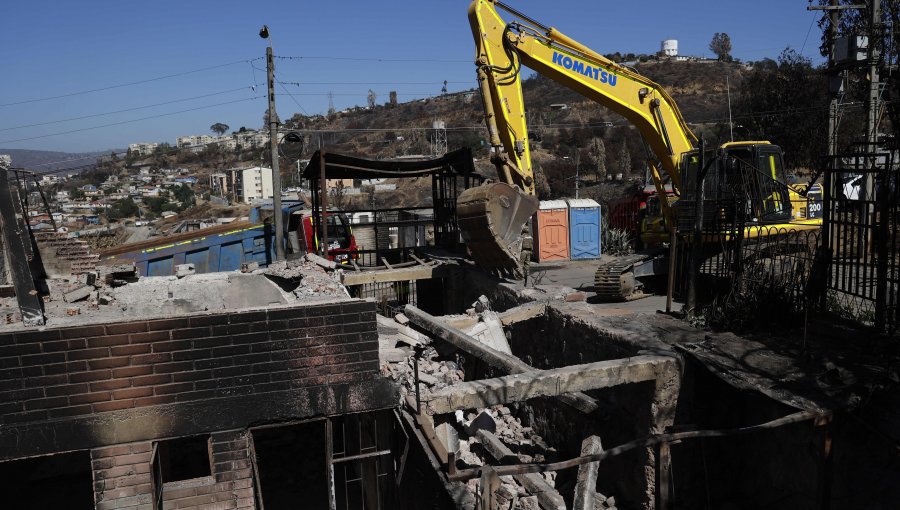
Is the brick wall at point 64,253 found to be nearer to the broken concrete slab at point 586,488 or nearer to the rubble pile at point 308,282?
the rubble pile at point 308,282

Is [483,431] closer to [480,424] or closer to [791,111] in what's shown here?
[480,424]

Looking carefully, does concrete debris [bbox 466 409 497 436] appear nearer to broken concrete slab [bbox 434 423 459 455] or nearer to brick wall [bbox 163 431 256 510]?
broken concrete slab [bbox 434 423 459 455]

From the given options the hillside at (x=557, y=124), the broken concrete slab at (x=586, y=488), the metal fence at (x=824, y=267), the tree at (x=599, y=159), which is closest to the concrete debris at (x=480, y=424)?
the broken concrete slab at (x=586, y=488)

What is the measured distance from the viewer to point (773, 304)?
7730 mm

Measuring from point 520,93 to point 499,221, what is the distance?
9.10ft

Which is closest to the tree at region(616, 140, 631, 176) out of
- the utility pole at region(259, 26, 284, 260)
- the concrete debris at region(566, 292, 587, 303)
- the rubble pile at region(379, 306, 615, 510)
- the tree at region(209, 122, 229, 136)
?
the utility pole at region(259, 26, 284, 260)

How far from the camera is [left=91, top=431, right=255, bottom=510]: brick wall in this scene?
4922 mm

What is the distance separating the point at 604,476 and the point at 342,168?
9766 millimetres

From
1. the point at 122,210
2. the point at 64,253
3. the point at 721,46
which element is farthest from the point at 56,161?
the point at 721,46

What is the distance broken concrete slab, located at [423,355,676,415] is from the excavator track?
4.03 meters

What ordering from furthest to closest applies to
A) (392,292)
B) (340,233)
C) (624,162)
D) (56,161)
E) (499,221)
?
(624,162) < (56,161) < (340,233) < (392,292) < (499,221)

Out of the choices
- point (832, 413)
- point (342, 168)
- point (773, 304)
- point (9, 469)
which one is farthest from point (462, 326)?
point (342, 168)

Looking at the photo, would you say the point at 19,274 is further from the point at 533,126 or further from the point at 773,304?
the point at 533,126

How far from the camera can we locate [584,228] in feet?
59.9
